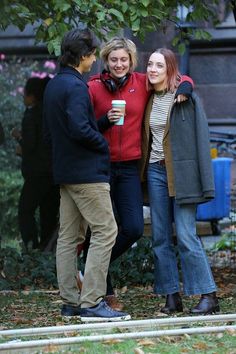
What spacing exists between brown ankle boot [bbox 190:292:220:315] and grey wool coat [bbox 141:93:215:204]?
739 mm

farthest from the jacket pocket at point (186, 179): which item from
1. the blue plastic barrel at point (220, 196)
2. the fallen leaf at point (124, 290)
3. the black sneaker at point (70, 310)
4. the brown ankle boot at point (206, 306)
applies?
the blue plastic barrel at point (220, 196)

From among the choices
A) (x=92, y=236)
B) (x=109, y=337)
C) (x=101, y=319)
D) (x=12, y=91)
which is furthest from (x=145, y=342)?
(x=12, y=91)

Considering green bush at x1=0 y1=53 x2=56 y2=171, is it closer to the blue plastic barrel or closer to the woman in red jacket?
the blue plastic barrel

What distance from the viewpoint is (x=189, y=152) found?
24.6 ft

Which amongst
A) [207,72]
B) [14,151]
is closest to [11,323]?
[14,151]

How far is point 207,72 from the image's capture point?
49.9ft

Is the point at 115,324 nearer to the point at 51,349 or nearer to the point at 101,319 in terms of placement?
the point at 101,319

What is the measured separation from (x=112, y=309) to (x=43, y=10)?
2.68 m

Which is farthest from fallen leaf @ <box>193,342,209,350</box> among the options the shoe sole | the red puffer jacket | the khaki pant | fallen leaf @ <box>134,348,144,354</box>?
the red puffer jacket

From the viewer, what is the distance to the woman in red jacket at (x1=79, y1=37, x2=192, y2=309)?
296 inches

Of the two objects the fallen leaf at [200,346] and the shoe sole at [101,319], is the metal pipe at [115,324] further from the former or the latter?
the fallen leaf at [200,346]

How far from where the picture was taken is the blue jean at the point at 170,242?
7.61m

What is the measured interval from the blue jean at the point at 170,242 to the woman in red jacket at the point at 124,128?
0.45ft

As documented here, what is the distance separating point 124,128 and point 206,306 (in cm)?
143
